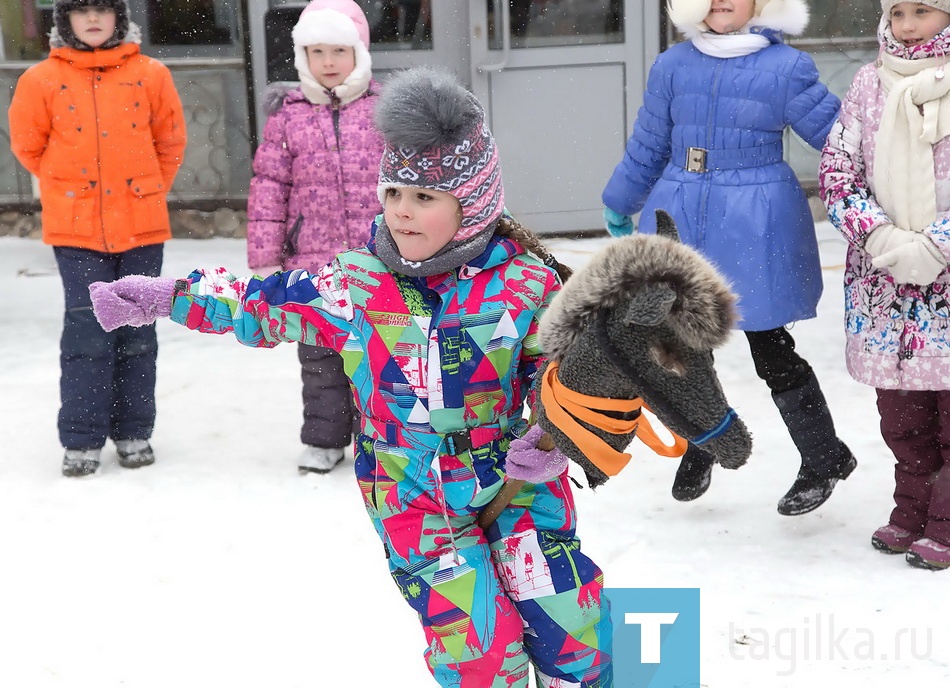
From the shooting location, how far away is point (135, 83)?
458cm

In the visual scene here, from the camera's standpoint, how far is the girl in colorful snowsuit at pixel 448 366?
238 cm

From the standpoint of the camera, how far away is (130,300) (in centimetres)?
245

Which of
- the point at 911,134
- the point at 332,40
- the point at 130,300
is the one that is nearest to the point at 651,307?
the point at 130,300

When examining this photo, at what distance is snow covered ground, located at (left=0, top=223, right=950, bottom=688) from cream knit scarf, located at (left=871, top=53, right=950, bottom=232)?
3.55 ft

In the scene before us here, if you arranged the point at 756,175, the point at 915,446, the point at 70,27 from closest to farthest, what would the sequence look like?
the point at 915,446 → the point at 756,175 → the point at 70,27

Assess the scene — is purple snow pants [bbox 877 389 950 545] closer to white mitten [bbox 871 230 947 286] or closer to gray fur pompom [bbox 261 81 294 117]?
white mitten [bbox 871 230 947 286]

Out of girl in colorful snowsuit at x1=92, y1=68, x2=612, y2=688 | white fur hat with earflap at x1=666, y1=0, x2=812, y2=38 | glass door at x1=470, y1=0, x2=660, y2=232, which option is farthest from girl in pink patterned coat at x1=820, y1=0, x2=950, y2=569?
glass door at x1=470, y1=0, x2=660, y2=232

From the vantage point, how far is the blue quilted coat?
12.2 ft

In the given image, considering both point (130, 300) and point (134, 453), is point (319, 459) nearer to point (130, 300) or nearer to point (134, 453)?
point (134, 453)

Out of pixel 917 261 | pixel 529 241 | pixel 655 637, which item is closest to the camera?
pixel 529 241

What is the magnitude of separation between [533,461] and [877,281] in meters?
1.73

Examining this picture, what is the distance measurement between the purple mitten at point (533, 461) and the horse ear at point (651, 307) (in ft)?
1.47

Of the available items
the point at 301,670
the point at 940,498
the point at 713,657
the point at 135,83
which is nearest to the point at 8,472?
the point at 135,83

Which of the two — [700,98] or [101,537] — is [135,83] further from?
[700,98]
